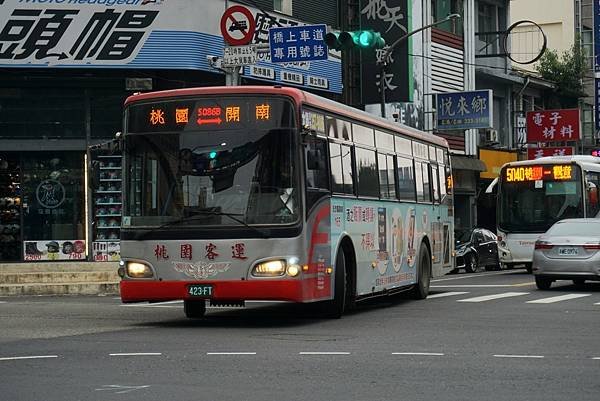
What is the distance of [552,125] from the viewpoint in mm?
55688

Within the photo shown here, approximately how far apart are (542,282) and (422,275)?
14.1 ft

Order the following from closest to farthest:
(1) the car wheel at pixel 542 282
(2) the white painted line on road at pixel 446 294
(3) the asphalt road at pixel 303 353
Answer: (3) the asphalt road at pixel 303 353
(2) the white painted line on road at pixel 446 294
(1) the car wheel at pixel 542 282

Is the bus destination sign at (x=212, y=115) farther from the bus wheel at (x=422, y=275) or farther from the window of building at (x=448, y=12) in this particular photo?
the window of building at (x=448, y=12)

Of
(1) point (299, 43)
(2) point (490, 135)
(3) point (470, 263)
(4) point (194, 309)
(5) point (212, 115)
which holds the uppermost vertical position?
(1) point (299, 43)

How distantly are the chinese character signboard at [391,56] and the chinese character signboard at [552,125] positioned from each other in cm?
1413

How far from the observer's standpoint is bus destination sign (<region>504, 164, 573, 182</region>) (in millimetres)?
35188

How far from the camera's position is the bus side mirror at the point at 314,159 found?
16828 millimetres

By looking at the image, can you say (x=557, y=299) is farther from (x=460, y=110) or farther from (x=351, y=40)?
→ (x=460, y=110)

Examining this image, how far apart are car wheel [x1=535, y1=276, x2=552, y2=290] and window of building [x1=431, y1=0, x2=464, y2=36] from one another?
2399 centimetres

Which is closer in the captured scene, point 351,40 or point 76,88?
point 351,40

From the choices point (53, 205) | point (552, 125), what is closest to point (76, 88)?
point (53, 205)

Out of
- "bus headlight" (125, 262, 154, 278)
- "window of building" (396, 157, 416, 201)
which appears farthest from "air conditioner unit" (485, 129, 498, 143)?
"bus headlight" (125, 262, 154, 278)

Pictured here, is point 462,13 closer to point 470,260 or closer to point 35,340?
point 470,260

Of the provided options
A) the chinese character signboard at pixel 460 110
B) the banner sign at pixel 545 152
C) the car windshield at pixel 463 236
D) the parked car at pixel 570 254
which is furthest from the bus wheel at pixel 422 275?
the banner sign at pixel 545 152
